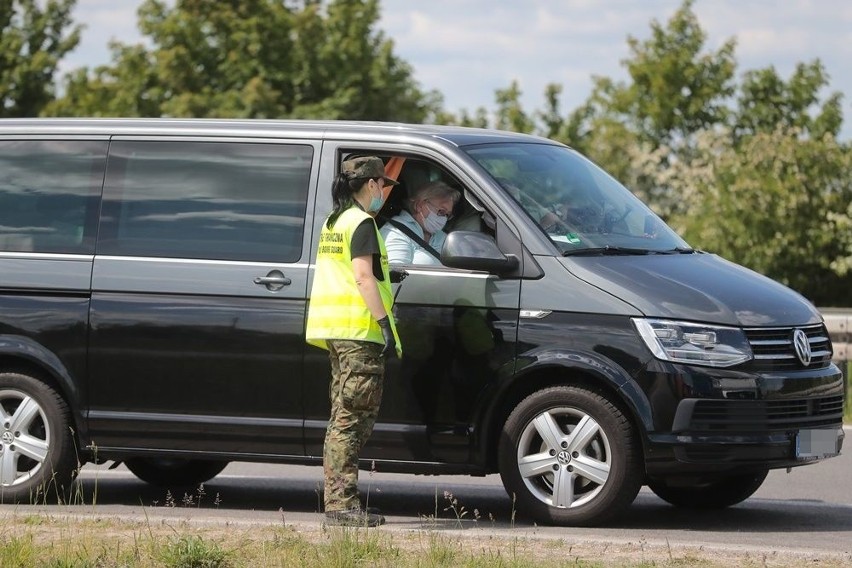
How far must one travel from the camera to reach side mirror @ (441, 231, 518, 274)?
319 inches

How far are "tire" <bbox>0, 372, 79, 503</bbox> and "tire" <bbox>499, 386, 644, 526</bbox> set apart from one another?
242 cm

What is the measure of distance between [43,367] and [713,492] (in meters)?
3.66

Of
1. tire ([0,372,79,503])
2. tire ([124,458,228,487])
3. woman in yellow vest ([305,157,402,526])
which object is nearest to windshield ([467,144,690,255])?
woman in yellow vest ([305,157,402,526])

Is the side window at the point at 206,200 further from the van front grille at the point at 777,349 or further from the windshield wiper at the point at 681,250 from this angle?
the van front grille at the point at 777,349

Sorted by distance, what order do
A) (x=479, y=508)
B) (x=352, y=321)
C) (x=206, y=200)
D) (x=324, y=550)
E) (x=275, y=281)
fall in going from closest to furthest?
(x=324, y=550) < (x=352, y=321) < (x=275, y=281) < (x=206, y=200) < (x=479, y=508)

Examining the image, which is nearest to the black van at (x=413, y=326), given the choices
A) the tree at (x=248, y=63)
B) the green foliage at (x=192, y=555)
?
the green foliage at (x=192, y=555)

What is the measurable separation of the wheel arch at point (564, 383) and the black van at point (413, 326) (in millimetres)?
13

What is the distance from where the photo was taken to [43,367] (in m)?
8.97

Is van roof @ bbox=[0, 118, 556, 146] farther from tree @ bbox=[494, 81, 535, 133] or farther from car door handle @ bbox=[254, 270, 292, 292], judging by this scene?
tree @ bbox=[494, 81, 535, 133]

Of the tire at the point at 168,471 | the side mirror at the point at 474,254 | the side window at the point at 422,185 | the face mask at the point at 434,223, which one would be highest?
the side window at the point at 422,185

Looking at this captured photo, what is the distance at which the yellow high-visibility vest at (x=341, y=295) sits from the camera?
26.2ft

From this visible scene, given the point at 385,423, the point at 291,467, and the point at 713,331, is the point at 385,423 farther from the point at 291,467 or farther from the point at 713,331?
the point at 291,467

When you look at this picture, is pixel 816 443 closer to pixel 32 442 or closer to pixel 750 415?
pixel 750 415

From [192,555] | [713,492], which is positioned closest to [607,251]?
[713,492]
